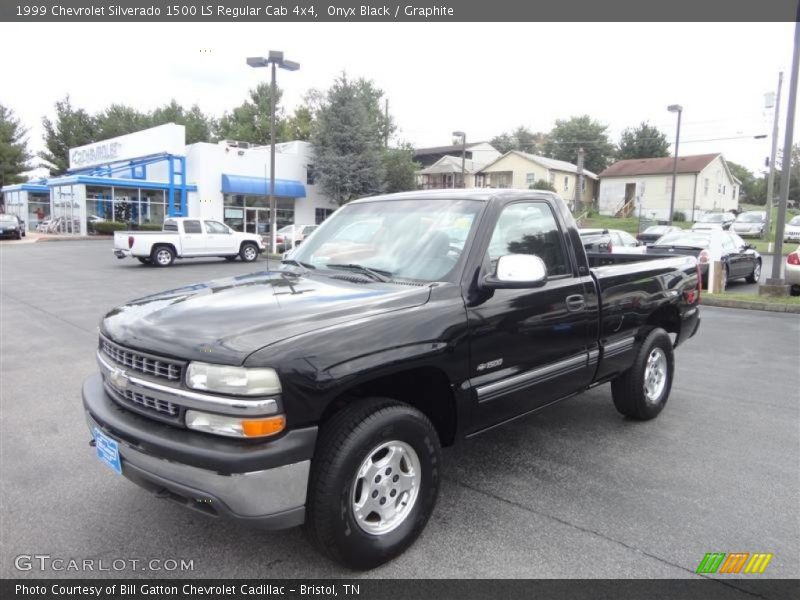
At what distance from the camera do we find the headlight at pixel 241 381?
2.35 m

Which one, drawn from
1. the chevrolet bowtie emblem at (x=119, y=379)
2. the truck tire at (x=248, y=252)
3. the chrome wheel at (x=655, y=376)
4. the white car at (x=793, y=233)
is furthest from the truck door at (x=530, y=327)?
the white car at (x=793, y=233)

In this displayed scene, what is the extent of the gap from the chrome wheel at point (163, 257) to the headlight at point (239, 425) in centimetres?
1839

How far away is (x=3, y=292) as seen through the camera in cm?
1255

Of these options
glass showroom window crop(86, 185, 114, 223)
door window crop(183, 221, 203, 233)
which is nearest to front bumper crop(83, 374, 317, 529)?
door window crop(183, 221, 203, 233)

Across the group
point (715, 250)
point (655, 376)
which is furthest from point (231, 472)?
point (715, 250)

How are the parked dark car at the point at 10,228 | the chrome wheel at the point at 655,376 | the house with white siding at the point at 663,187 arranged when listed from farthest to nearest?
the house with white siding at the point at 663,187, the parked dark car at the point at 10,228, the chrome wheel at the point at 655,376

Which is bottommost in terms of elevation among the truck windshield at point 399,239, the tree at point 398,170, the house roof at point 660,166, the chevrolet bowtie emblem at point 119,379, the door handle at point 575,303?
the chevrolet bowtie emblem at point 119,379

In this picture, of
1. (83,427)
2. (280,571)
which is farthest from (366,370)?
(83,427)

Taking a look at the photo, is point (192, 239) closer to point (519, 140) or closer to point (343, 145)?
point (343, 145)

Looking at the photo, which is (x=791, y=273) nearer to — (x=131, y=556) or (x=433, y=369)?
(x=433, y=369)

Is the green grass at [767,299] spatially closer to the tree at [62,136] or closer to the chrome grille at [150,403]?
the chrome grille at [150,403]

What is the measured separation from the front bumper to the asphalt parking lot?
57 centimetres

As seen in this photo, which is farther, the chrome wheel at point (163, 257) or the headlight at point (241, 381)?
Result: the chrome wheel at point (163, 257)

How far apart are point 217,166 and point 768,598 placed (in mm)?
34382
